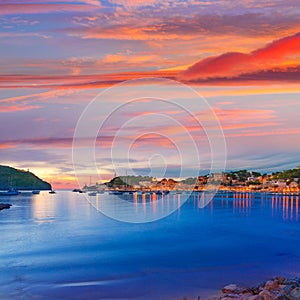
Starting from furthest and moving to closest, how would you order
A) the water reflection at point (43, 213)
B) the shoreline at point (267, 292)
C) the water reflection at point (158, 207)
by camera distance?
the water reflection at point (158, 207)
the water reflection at point (43, 213)
the shoreline at point (267, 292)

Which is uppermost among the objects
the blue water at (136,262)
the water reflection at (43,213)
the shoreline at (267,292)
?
the shoreline at (267,292)

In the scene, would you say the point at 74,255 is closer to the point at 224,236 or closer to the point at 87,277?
the point at 87,277

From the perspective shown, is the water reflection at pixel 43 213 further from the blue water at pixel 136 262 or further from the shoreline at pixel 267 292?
the shoreline at pixel 267 292

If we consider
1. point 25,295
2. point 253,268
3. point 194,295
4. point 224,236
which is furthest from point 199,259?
point 224,236

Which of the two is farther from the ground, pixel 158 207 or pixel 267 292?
pixel 267 292

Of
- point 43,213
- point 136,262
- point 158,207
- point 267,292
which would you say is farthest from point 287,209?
point 267,292

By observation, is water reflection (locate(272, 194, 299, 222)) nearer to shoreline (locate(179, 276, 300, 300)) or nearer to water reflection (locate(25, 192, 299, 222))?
water reflection (locate(25, 192, 299, 222))

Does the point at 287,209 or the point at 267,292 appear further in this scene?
the point at 287,209

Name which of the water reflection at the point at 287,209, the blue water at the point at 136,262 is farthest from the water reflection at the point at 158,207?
the blue water at the point at 136,262

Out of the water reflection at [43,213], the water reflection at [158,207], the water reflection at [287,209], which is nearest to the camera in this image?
the water reflection at [43,213]

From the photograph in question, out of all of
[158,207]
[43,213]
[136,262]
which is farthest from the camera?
[158,207]

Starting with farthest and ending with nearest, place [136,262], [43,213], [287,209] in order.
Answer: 1. [287,209]
2. [43,213]
3. [136,262]

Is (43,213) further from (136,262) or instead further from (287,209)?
(136,262)

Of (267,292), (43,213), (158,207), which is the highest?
(267,292)
